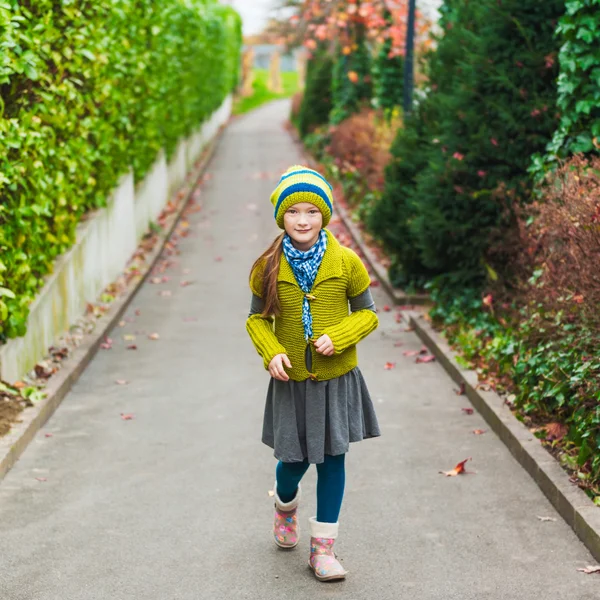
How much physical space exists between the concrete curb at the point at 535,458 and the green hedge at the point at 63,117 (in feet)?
11.4

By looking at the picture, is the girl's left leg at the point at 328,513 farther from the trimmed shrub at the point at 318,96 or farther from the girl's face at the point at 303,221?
the trimmed shrub at the point at 318,96

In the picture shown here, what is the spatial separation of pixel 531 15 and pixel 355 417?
19.2 feet

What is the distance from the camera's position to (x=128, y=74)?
1361 centimetres

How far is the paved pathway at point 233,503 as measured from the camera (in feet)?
16.7

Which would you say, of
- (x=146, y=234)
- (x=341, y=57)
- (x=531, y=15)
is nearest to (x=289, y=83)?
(x=341, y=57)

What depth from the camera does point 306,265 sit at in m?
4.97

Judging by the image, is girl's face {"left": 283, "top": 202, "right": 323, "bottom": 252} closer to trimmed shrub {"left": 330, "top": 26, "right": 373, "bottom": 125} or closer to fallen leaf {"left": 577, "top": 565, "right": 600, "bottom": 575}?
fallen leaf {"left": 577, "top": 565, "right": 600, "bottom": 575}

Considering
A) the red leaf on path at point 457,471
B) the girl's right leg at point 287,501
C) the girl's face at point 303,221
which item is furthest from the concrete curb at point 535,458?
the girl's face at point 303,221

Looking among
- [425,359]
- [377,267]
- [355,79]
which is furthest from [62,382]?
[355,79]

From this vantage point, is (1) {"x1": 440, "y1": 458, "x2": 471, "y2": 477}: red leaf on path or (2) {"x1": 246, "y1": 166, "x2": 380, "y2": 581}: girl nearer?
(2) {"x1": 246, "y1": 166, "x2": 380, "y2": 581}: girl

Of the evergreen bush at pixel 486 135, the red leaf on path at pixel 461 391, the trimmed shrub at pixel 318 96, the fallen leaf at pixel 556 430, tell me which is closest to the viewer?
the fallen leaf at pixel 556 430

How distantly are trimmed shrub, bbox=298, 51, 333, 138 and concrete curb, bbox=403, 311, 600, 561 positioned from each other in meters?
23.0

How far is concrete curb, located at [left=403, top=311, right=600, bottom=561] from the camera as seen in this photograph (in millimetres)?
5512

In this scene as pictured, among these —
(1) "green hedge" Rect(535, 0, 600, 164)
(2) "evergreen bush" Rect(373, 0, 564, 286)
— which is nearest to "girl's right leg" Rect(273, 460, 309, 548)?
(1) "green hedge" Rect(535, 0, 600, 164)
